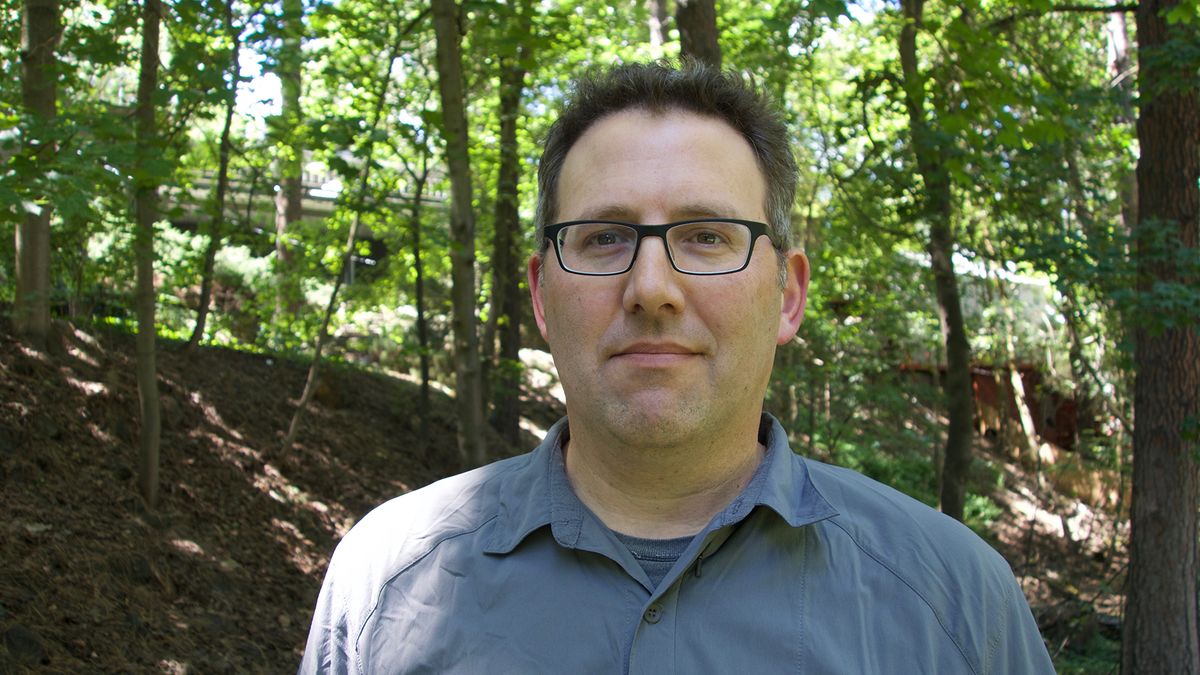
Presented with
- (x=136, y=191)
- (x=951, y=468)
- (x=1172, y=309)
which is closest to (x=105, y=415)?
(x=136, y=191)

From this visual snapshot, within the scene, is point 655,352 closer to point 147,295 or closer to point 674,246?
point 674,246

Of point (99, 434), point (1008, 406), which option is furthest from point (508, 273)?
point (1008, 406)

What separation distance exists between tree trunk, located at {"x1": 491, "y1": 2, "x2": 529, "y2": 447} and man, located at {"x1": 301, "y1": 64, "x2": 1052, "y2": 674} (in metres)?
8.93

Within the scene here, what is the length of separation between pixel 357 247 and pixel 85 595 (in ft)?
17.0

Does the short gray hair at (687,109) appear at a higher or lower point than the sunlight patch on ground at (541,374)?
higher

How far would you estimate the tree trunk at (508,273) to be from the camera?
36.8 ft

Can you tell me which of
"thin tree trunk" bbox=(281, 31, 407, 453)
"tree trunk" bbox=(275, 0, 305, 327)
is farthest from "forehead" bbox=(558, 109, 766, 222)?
"thin tree trunk" bbox=(281, 31, 407, 453)

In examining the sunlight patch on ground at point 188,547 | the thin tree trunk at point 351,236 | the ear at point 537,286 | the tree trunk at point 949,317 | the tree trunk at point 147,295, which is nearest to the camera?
the ear at point 537,286

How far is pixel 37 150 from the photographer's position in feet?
14.4

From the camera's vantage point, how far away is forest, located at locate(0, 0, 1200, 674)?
574 centimetres

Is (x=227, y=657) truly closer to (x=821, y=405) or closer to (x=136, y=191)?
(x=136, y=191)

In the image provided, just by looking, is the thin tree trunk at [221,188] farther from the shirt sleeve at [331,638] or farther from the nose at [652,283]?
the nose at [652,283]

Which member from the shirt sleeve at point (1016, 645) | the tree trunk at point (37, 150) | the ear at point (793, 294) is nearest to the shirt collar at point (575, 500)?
the ear at point (793, 294)

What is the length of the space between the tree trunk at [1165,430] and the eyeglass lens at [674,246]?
6.46 metres
